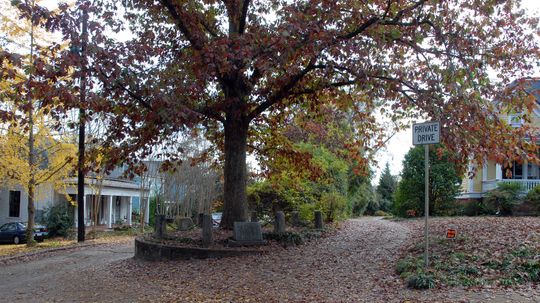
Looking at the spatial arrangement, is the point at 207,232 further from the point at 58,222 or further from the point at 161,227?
the point at 58,222

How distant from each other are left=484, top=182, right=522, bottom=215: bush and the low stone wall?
13.8 metres

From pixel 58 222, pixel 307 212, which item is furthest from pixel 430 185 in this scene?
pixel 58 222

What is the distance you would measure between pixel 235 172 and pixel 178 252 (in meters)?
2.79

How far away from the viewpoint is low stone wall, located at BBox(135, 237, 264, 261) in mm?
12430

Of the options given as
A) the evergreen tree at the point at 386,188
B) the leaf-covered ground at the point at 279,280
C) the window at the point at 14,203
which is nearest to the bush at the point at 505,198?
the leaf-covered ground at the point at 279,280

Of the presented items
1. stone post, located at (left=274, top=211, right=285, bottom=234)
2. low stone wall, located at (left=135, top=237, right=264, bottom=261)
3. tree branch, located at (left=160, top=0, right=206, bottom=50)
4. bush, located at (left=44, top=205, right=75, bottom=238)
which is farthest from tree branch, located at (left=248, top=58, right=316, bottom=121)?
bush, located at (left=44, top=205, right=75, bottom=238)

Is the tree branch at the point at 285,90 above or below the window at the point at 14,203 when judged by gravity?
above

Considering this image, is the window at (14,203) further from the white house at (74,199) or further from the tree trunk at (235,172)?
the tree trunk at (235,172)

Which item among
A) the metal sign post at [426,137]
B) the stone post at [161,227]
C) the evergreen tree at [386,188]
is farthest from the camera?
the evergreen tree at [386,188]

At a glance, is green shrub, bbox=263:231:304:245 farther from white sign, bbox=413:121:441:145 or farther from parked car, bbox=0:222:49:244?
parked car, bbox=0:222:49:244

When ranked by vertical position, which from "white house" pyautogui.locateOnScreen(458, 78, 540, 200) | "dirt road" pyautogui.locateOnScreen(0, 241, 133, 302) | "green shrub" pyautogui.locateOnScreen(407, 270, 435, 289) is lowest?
"dirt road" pyautogui.locateOnScreen(0, 241, 133, 302)

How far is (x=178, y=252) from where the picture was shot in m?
12.9

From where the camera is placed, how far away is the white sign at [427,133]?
8.86 metres

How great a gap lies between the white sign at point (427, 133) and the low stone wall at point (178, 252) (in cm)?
511
